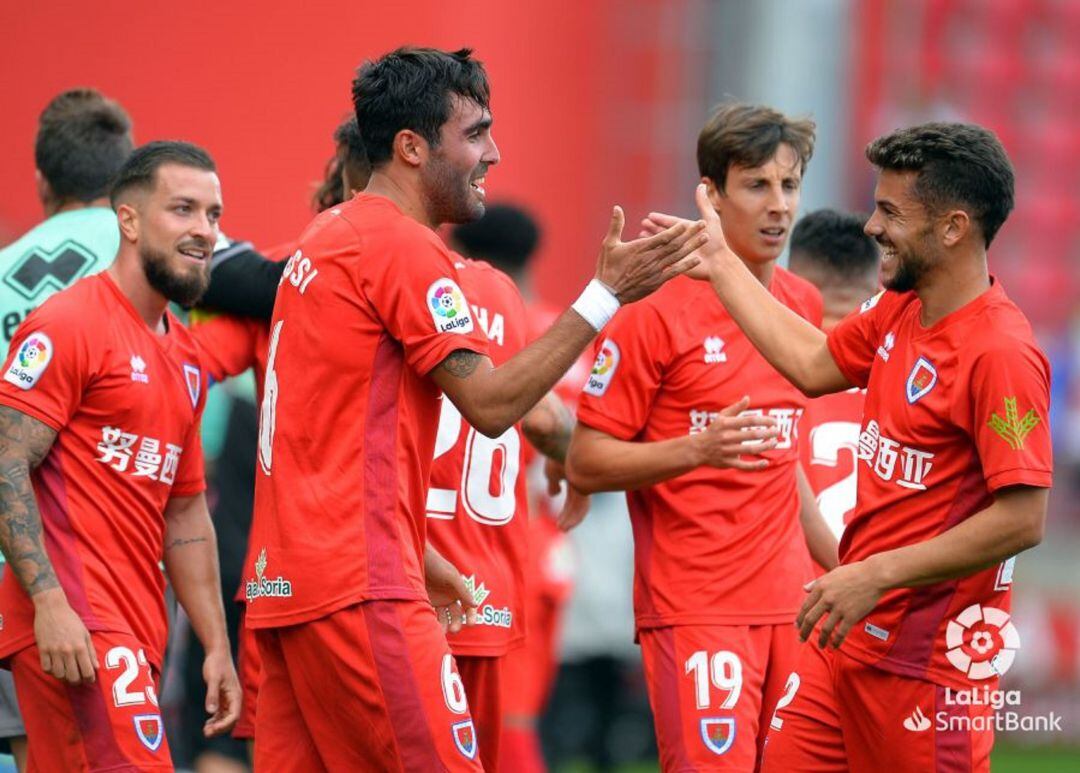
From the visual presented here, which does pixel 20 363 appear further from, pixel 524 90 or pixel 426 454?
pixel 524 90

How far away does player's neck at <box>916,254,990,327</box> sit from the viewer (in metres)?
5.02

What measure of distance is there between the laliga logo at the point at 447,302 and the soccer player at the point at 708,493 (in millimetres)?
1457

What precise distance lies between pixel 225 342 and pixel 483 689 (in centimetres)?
151

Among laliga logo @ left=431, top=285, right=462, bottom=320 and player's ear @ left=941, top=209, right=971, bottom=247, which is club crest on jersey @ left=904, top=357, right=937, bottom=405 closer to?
Result: player's ear @ left=941, top=209, right=971, bottom=247

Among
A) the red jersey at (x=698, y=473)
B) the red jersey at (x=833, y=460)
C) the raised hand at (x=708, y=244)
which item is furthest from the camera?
the red jersey at (x=833, y=460)

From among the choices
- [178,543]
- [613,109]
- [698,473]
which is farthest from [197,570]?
[613,109]

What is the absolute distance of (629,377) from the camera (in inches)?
239

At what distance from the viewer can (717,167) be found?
6371 mm

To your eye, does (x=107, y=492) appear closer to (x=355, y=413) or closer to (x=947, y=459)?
(x=355, y=413)

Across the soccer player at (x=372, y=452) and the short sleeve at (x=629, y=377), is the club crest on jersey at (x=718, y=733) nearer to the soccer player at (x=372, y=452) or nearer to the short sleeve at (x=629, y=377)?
the short sleeve at (x=629, y=377)

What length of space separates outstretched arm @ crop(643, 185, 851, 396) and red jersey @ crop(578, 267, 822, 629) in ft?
1.55

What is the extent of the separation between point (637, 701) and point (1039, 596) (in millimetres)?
3482

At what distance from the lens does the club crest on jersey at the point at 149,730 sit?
17.1 ft

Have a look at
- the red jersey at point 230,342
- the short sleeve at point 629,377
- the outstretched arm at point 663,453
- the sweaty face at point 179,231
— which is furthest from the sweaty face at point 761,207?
the sweaty face at point 179,231
